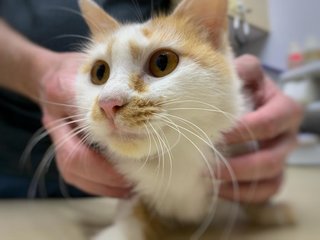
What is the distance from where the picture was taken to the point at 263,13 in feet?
1.33

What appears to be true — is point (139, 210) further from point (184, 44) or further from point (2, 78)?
point (2, 78)

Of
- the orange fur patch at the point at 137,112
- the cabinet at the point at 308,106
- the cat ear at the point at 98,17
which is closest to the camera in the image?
the orange fur patch at the point at 137,112

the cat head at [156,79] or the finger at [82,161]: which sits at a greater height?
the cat head at [156,79]

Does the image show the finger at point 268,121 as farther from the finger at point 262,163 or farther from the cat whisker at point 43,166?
the cat whisker at point 43,166

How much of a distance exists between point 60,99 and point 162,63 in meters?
0.19

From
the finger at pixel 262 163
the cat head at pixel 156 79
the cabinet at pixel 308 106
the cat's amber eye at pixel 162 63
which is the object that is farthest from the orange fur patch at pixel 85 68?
the cabinet at pixel 308 106

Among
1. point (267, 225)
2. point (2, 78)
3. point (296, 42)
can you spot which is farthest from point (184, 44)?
point (2, 78)

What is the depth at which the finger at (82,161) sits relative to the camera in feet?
1.55

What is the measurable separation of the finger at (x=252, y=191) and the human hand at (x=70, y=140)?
135 millimetres

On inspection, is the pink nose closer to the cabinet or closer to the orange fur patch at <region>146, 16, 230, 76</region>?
the orange fur patch at <region>146, 16, 230, 76</region>

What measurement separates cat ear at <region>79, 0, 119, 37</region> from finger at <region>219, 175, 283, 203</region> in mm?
249

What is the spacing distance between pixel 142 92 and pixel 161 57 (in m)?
0.05

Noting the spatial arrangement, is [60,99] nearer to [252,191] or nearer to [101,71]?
[101,71]

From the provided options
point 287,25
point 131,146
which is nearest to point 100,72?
point 131,146
